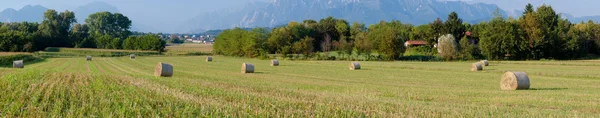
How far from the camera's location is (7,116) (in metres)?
7.73

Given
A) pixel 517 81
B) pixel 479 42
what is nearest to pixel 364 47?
pixel 479 42

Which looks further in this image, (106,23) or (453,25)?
(106,23)

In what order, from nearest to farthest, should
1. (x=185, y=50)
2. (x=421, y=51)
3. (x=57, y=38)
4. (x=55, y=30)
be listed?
(x=421, y=51), (x=185, y=50), (x=57, y=38), (x=55, y=30)

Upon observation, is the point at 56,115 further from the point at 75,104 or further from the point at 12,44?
the point at 12,44

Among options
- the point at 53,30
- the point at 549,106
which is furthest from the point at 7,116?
the point at 53,30

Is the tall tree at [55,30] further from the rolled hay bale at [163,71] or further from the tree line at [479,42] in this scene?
the rolled hay bale at [163,71]

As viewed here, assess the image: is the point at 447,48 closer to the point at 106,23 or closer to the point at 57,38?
the point at 57,38

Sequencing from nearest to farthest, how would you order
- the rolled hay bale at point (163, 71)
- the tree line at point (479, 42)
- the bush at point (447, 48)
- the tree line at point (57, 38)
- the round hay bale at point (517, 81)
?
1. the round hay bale at point (517, 81)
2. the rolled hay bale at point (163, 71)
3. the tree line at point (479, 42)
4. the bush at point (447, 48)
5. the tree line at point (57, 38)

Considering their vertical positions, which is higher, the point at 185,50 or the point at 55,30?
the point at 55,30

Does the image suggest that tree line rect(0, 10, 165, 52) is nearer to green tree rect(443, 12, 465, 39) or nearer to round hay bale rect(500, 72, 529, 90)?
green tree rect(443, 12, 465, 39)

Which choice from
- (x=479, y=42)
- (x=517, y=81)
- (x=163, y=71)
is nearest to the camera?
(x=517, y=81)

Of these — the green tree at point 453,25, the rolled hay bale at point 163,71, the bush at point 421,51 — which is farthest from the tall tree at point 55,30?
the rolled hay bale at point 163,71

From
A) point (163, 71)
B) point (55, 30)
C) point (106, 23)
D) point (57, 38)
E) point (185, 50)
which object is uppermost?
point (106, 23)

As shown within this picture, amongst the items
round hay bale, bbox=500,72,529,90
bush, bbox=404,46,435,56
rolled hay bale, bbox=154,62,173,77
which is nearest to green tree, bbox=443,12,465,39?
bush, bbox=404,46,435,56
